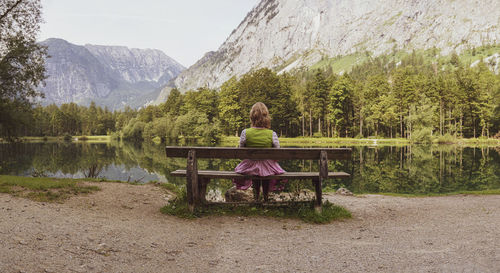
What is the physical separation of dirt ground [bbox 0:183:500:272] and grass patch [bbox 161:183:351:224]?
0.25 m

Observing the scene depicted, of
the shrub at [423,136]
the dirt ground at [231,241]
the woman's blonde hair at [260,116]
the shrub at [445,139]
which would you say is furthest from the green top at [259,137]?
the shrub at [445,139]

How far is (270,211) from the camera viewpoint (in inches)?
275

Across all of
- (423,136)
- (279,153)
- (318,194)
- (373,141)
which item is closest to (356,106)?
(373,141)

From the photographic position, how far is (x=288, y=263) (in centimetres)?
419

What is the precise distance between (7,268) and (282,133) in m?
74.7

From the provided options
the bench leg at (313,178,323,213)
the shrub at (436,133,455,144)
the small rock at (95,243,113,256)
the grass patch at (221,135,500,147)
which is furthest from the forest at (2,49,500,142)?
the small rock at (95,243,113,256)

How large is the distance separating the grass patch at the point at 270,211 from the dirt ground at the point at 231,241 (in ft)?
0.81

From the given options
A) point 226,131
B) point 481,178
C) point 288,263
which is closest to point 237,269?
point 288,263

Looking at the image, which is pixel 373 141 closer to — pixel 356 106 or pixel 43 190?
pixel 356 106

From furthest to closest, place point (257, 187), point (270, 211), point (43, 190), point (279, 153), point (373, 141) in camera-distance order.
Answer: point (373, 141) < point (43, 190) < point (257, 187) < point (270, 211) < point (279, 153)

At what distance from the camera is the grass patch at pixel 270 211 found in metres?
6.70

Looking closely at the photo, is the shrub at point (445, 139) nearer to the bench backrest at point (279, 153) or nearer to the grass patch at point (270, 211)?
the grass patch at point (270, 211)

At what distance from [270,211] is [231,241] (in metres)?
1.92

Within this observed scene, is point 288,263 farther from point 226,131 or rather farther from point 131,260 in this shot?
point 226,131
